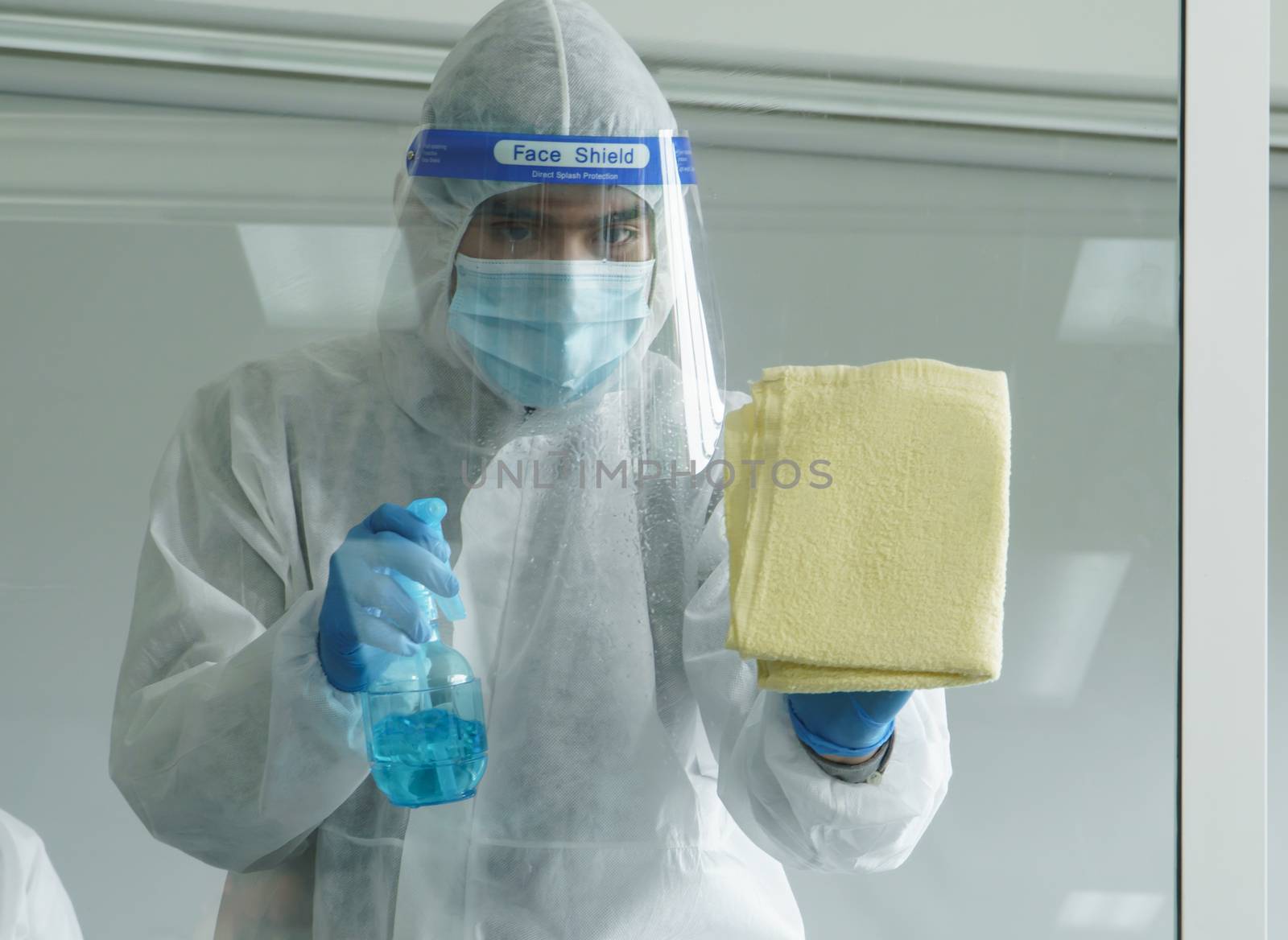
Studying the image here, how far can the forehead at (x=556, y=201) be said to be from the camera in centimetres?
73

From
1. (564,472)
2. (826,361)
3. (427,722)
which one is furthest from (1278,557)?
(427,722)

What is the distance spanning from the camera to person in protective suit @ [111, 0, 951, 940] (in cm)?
73

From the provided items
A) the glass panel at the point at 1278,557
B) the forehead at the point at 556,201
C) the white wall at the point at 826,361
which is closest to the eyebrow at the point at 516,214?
the forehead at the point at 556,201

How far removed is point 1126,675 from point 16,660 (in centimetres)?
91

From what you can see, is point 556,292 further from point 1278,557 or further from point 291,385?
point 1278,557

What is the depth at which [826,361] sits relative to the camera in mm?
847

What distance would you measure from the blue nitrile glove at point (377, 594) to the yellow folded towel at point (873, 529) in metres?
0.20

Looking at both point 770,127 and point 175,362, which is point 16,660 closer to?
point 175,362

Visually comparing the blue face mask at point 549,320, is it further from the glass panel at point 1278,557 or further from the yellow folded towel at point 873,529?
the glass panel at point 1278,557

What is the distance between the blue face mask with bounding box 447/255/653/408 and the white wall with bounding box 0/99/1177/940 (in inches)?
4.6

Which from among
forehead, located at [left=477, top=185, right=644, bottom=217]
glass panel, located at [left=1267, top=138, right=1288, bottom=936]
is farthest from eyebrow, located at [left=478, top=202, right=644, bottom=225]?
glass panel, located at [left=1267, top=138, right=1288, bottom=936]

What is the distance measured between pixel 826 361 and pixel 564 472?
0.76ft

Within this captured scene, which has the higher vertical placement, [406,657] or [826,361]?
[826,361]

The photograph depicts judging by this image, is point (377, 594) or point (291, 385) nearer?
point (377, 594)
